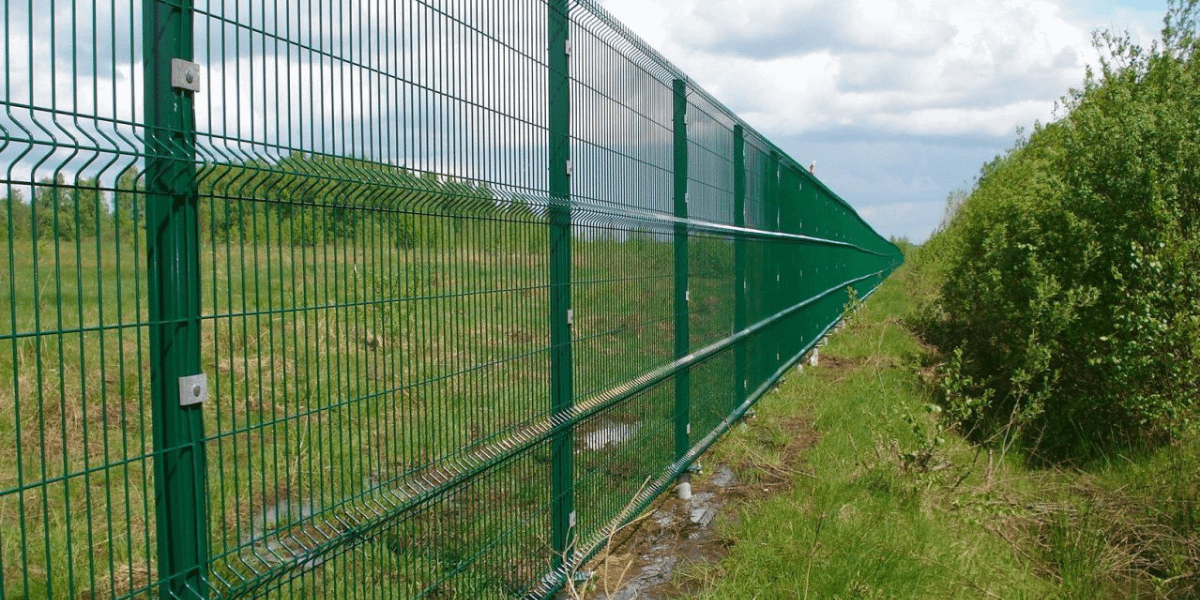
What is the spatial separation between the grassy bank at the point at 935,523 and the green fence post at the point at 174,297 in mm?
2681

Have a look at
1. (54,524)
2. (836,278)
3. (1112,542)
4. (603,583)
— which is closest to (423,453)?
(603,583)

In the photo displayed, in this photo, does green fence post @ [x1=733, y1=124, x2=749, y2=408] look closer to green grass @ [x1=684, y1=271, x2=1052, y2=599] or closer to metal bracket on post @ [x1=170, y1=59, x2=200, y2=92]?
green grass @ [x1=684, y1=271, x2=1052, y2=599]

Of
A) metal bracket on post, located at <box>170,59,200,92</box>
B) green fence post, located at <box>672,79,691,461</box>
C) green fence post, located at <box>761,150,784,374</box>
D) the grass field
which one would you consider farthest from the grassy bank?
metal bracket on post, located at <box>170,59,200,92</box>

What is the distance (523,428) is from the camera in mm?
3877

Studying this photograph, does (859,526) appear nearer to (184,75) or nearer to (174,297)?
(174,297)

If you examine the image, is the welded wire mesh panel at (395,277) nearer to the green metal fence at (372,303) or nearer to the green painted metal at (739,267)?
the green metal fence at (372,303)

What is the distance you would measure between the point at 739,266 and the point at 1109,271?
3.04 m

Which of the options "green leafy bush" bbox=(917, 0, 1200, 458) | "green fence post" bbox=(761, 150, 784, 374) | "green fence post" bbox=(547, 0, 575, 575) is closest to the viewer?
"green fence post" bbox=(547, 0, 575, 575)

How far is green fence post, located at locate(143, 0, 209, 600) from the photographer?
2.19 meters

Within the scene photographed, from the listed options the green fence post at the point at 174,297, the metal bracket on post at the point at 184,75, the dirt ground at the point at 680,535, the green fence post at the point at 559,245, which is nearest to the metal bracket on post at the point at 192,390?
the green fence post at the point at 174,297

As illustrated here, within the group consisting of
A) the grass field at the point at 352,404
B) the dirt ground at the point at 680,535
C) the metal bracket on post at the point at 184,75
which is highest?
the metal bracket on post at the point at 184,75

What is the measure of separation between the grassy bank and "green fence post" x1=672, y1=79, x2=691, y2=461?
2.24ft

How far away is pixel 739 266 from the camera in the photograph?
764cm

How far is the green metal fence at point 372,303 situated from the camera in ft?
7.22
